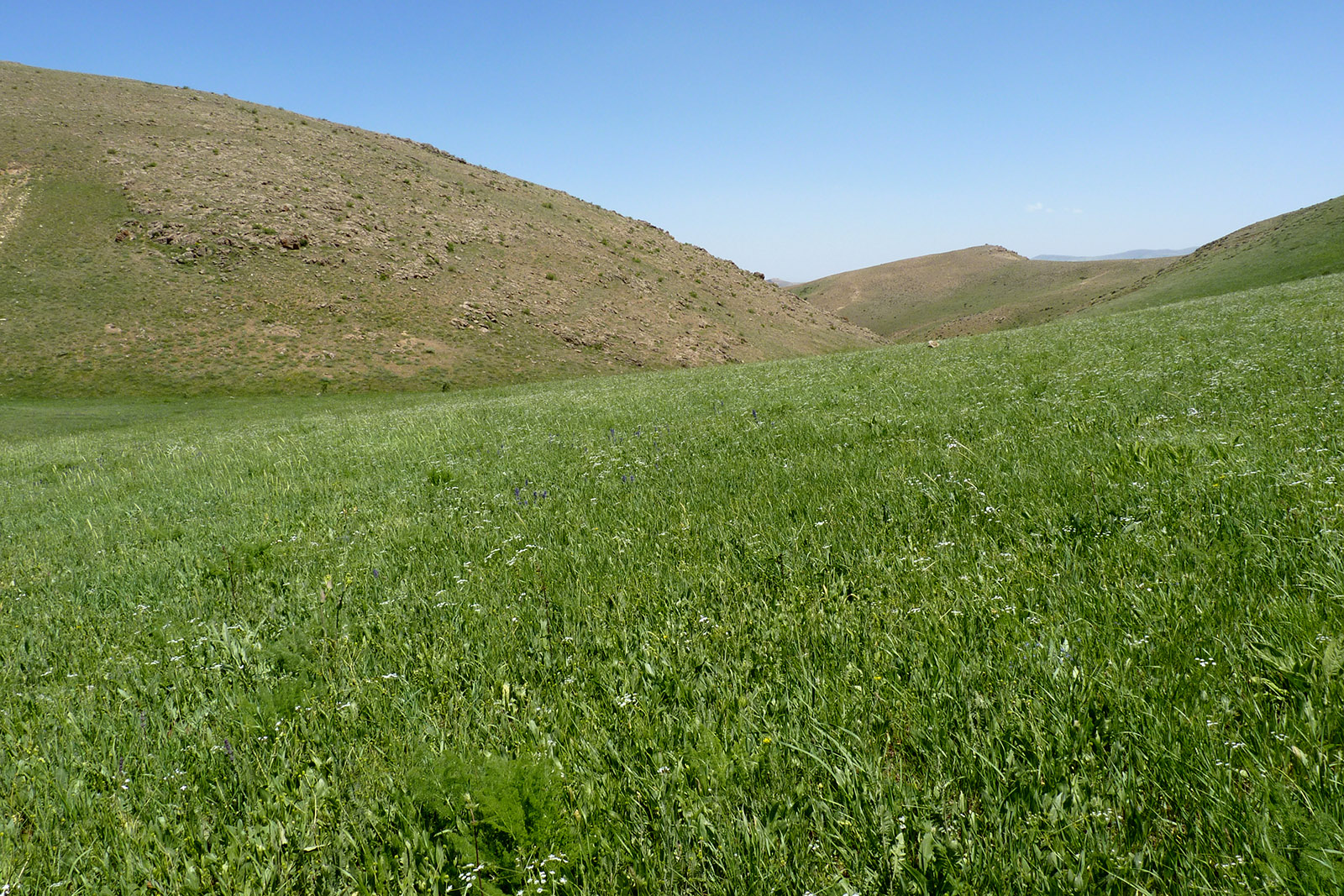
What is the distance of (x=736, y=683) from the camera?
11.4 ft

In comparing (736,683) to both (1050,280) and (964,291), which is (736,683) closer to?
(1050,280)

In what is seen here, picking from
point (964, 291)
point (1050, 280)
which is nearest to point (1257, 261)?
point (1050, 280)

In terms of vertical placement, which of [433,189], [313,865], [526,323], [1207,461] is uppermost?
[433,189]

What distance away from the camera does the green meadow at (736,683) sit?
7.87 ft

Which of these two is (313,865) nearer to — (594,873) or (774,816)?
(594,873)

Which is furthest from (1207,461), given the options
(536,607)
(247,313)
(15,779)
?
(247,313)

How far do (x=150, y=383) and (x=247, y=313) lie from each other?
9.77m

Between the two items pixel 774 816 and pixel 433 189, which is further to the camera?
pixel 433 189

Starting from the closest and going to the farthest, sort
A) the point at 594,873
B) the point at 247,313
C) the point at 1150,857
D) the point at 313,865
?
the point at 1150,857
the point at 594,873
the point at 313,865
the point at 247,313

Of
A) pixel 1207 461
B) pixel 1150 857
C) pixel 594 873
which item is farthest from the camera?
pixel 1207 461

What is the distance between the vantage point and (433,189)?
72688 mm

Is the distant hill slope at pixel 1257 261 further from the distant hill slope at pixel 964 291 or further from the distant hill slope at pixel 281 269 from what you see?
the distant hill slope at pixel 281 269

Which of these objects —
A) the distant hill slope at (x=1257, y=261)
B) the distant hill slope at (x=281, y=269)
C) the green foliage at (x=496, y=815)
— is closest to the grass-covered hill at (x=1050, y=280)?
the distant hill slope at (x=1257, y=261)

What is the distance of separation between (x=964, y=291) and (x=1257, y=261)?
251 feet
